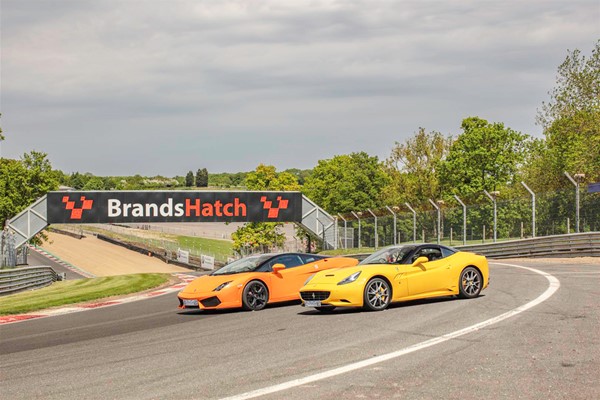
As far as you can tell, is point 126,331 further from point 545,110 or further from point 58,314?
point 545,110

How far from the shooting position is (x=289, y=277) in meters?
15.5

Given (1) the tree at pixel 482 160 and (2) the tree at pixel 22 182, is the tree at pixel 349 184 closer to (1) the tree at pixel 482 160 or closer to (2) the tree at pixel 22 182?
(1) the tree at pixel 482 160

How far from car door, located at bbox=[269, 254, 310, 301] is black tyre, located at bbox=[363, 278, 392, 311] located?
2.72 metres

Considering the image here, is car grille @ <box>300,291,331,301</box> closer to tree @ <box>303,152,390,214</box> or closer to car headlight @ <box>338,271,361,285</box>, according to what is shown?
car headlight @ <box>338,271,361,285</box>

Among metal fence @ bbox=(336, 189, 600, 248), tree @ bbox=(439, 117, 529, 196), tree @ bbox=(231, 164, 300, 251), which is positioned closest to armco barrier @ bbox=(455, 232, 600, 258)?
metal fence @ bbox=(336, 189, 600, 248)

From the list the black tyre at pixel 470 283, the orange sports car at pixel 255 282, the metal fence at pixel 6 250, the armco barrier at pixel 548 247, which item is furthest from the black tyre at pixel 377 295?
the metal fence at pixel 6 250

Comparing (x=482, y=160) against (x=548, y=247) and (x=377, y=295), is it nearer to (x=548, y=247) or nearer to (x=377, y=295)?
(x=548, y=247)

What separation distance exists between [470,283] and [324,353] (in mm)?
6115

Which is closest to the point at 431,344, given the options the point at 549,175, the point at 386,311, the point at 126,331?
the point at 386,311

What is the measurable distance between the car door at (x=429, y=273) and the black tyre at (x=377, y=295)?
20.0 inches

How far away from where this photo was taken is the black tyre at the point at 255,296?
1470 cm

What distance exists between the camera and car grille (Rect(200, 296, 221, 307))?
14641 mm

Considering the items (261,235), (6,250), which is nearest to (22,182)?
(261,235)

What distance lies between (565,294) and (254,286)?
19.0ft
